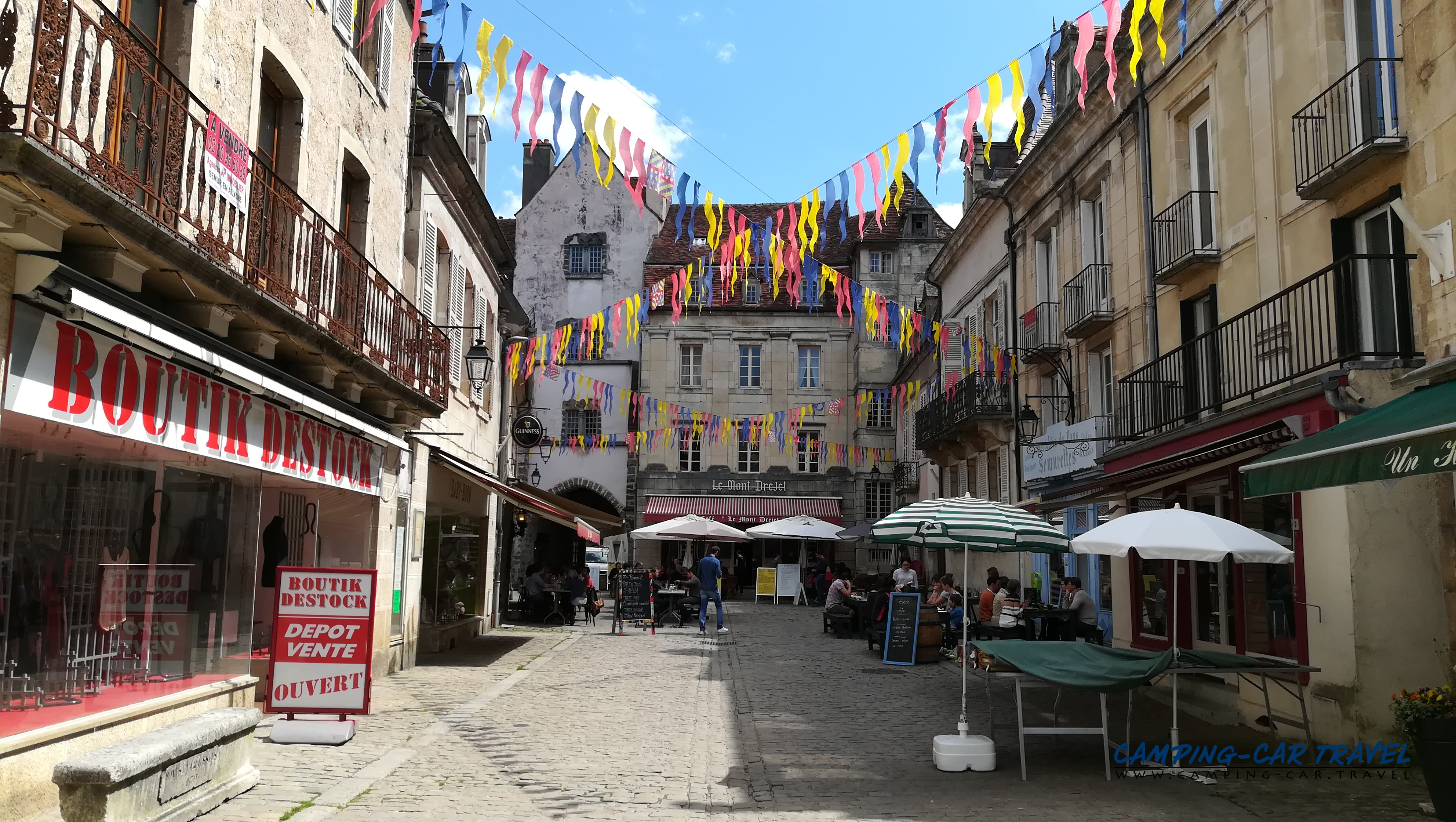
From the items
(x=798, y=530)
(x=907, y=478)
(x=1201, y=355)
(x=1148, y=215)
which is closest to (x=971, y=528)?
(x=1201, y=355)

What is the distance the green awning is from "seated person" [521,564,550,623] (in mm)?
17124

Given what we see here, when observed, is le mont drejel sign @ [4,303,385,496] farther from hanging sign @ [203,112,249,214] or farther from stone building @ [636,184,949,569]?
stone building @ [636,184,949,569]

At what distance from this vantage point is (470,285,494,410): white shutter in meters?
19.2

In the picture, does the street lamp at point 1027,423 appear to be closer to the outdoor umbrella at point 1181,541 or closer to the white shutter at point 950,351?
the white shutter at point 950,351

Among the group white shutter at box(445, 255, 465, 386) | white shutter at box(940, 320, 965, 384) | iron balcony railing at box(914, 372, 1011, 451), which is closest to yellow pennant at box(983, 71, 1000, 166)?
white shutter at box(445, 255, 465, 386)

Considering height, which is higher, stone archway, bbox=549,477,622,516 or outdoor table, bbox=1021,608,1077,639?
stone archway, bbox=549,477,622,516

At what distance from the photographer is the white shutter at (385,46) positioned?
42.8 feet

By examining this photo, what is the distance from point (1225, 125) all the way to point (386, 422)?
407 inches

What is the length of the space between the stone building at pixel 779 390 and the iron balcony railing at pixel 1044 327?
59.5ft

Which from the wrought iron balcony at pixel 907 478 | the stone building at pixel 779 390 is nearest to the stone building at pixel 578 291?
the stone building at pixel 779 390

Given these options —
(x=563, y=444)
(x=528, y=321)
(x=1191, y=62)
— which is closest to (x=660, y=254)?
(x=563, y=444)

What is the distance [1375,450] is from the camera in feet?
Result: 22.9

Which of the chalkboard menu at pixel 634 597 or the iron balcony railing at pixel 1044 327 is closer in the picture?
the iron balcony railing at pixel 1044 327

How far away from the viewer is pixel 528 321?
24.3 meters
